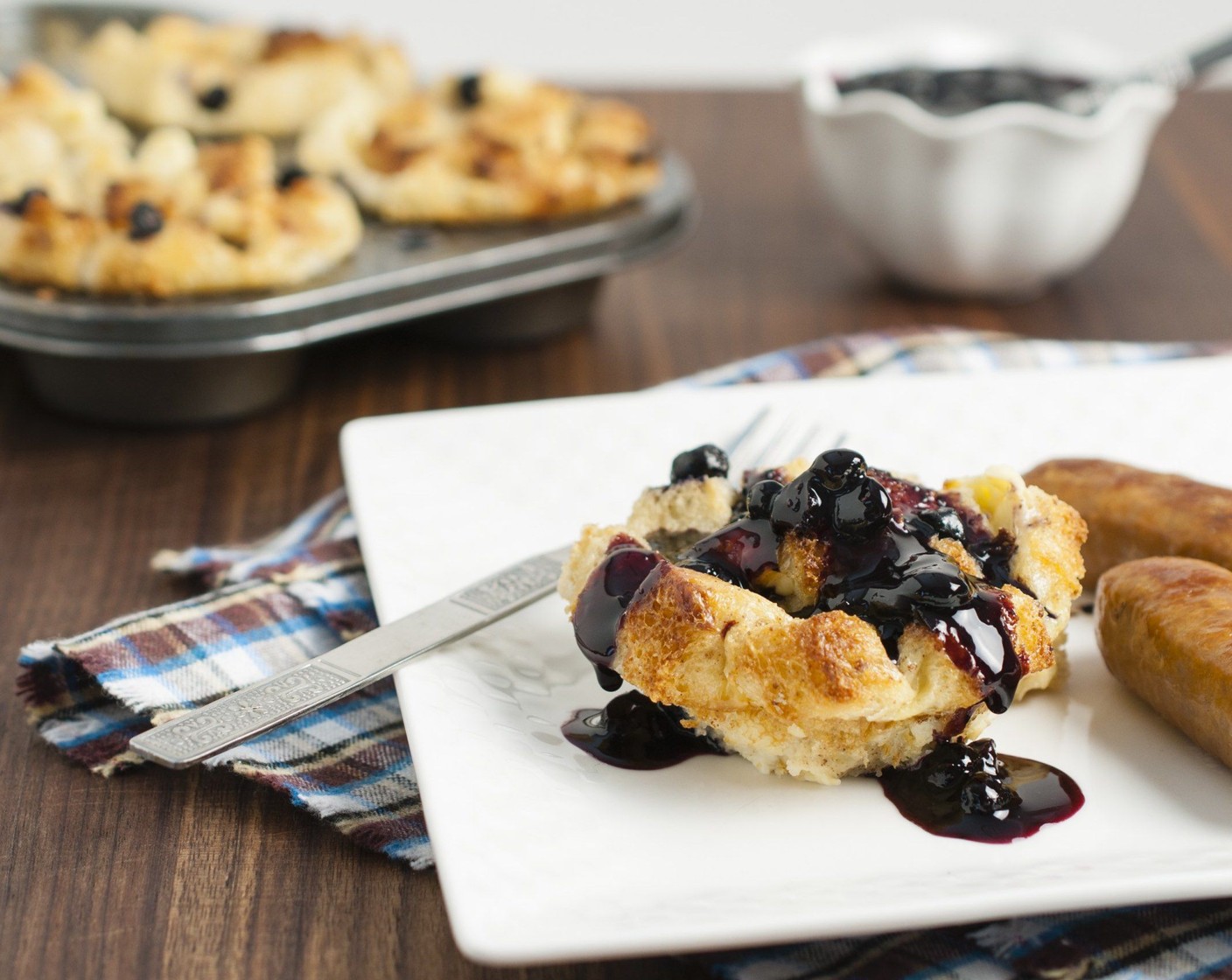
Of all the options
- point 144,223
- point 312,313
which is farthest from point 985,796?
point 144,223

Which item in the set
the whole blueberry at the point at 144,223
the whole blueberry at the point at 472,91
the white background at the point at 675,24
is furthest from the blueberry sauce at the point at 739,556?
the white background at the point at 675,24

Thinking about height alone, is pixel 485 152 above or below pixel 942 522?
below

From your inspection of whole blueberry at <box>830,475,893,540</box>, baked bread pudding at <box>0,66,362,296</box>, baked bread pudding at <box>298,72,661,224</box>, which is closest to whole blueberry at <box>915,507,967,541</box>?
whole blueberry at <box>830,475,893,540</box>

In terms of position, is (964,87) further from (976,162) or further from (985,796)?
(985,796)

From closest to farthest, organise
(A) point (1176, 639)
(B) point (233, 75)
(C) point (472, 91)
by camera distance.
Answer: (A) point (1176, 639), (C) point (472, 91), (B) point (233, 75)

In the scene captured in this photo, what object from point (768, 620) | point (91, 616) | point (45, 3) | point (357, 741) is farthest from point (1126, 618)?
point (45, 3)

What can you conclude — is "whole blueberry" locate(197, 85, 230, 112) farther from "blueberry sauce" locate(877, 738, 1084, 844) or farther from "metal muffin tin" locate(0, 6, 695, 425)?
"blueberry sauce" locate(877, 738, 1084, 844)

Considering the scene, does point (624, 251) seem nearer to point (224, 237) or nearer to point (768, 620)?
point (224, 237)
